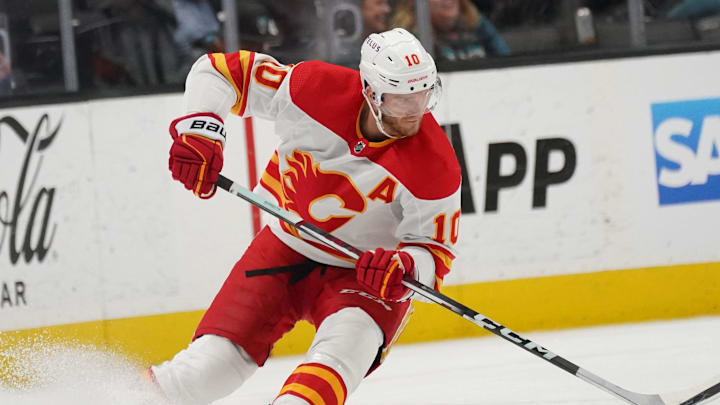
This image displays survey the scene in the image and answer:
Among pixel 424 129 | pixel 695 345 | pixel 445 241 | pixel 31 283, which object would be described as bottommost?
pixel 695 345

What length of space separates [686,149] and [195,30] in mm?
2159

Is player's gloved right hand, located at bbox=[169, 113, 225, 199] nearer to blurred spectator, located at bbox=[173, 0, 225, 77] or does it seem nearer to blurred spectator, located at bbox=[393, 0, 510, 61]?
blurred spectator, located at bbox=[173, 0, 225, 77]

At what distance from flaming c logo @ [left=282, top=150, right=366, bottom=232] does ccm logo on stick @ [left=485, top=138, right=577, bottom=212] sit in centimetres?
173

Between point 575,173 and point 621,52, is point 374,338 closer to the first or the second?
point 575,173

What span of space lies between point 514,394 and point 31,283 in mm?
1938

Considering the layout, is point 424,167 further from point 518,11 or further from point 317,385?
point 518,11

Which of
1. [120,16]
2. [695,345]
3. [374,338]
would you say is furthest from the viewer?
[120,16]

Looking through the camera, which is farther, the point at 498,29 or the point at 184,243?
the point at 498,29

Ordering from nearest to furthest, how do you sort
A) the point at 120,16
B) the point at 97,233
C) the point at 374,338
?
1. the point at 374,338
2. the point at 97,233
3. the point at 120,16

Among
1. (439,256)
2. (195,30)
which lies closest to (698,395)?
(439,256)

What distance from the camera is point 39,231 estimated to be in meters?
3.78

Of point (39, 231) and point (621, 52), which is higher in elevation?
point (621, 52)

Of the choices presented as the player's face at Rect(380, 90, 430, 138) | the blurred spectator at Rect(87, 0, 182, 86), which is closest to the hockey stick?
the player's face at Rect(380, 90, 430, 138)

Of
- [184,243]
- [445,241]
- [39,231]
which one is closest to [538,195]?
[184,243]
